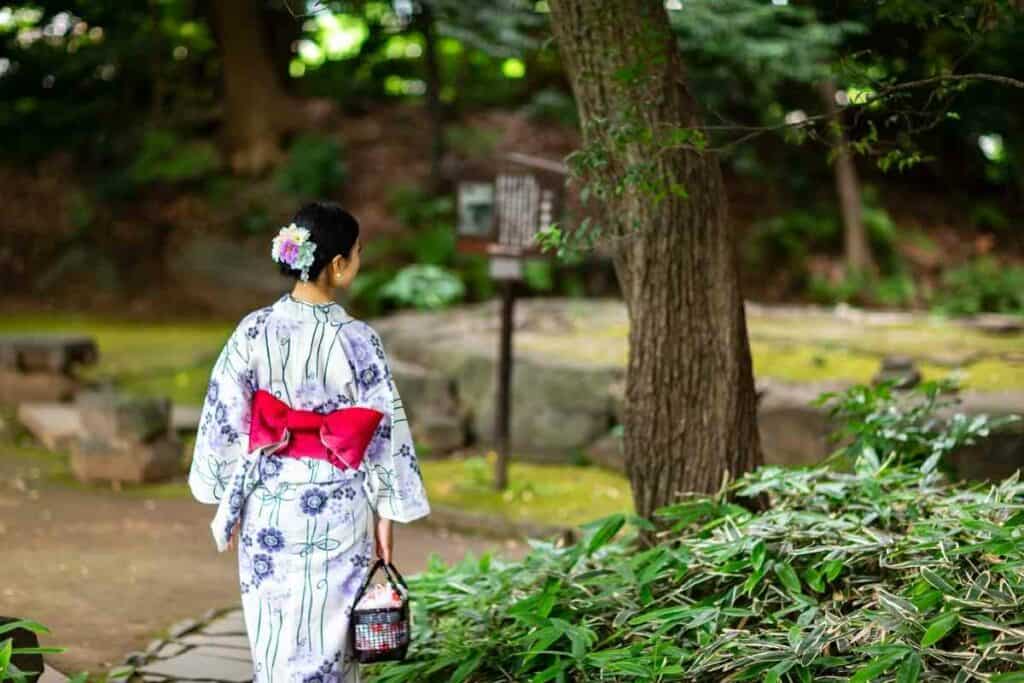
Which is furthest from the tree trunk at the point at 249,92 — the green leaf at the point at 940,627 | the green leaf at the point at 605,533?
the green leaf at the point at 940,627

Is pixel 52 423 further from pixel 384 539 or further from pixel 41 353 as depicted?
pixel 384 539

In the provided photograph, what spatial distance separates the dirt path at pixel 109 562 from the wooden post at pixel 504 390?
0.70m

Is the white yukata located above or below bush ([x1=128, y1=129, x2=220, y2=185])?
below

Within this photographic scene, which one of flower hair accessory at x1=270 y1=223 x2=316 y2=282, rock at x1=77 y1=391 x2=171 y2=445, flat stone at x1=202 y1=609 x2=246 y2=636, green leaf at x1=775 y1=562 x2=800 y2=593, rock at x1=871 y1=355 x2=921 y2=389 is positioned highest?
flower hair accessory at x1=270 y1=223 x2=316 y2=282

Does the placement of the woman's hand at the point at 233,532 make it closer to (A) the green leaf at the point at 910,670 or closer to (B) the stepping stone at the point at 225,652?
(B) the stepping stone at the point at 225,652

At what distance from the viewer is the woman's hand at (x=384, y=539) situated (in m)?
3.95

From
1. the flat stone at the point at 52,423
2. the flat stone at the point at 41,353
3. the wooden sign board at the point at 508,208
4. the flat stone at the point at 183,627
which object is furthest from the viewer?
the flat stone at the point at 41,353

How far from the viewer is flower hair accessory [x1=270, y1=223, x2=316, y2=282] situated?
152 inches

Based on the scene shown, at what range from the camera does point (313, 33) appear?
17.4 m

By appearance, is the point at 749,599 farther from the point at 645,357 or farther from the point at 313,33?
the point at 313,33

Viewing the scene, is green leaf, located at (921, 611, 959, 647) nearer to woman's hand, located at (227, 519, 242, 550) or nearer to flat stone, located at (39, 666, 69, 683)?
woman's hand, located at (227, 519, 242, 550)

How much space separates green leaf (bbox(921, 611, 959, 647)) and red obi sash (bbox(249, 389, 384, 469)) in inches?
67.5

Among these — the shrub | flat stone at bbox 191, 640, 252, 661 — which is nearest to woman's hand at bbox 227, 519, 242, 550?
flat stone at bbox 191, 640, 252, 661

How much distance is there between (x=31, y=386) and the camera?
1048 centimetres
